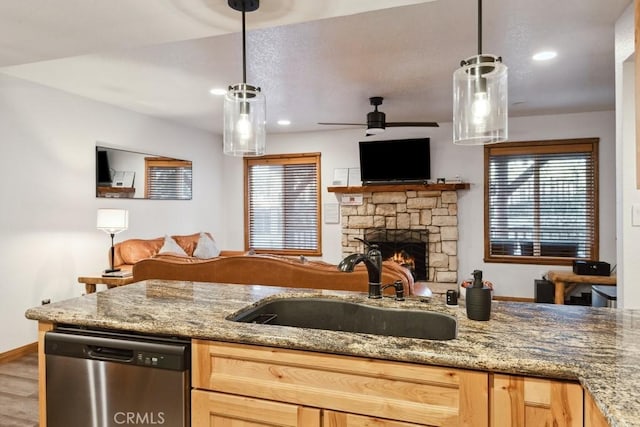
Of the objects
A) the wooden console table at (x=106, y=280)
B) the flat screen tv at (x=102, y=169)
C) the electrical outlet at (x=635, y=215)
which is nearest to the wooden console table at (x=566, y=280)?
the electrical outlet at (x=635, y=215)

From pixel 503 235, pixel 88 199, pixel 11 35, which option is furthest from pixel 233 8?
pixel 503 235

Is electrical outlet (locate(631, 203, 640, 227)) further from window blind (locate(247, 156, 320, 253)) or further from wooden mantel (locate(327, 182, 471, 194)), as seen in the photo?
window blind (locate(247, 156, 320, 253))

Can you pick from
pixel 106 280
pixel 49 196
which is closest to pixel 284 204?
pixel 106 280

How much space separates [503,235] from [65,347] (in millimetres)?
5490

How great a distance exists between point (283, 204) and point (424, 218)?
90.5 inches

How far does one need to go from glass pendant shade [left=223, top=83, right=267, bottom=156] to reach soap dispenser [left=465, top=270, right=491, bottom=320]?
1203mm

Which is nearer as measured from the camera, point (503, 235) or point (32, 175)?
point (32, 175)

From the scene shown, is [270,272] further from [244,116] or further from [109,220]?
[109,220]

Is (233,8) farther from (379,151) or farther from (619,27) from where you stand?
(379,151)

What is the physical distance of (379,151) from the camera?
6059mm

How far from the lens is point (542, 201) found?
5566mm

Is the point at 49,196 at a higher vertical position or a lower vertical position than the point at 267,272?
higher

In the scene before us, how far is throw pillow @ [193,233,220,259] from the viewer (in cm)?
552

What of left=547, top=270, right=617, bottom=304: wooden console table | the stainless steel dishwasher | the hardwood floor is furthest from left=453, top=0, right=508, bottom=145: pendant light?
left=547, top=270, right=617, bottom=304: wooden console table
